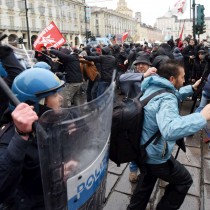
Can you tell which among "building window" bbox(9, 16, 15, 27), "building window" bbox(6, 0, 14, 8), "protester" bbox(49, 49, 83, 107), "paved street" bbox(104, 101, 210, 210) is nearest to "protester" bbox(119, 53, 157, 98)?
"paved street" bbox(104, 101, 210, 210)

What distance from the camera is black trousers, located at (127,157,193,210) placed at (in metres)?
2.16

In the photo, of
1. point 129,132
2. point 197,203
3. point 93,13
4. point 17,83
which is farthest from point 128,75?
point 93,13

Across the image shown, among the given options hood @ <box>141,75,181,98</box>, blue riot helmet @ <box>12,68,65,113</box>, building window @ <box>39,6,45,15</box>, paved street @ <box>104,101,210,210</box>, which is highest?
building window @ <box>39,6,45,15</box>

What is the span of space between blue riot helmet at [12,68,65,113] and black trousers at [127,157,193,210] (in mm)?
1090

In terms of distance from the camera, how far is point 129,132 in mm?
2041

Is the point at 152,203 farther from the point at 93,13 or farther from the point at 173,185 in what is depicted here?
the point at 93,13

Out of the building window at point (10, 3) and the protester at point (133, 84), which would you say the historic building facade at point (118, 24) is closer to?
the building window at point (10, 3)

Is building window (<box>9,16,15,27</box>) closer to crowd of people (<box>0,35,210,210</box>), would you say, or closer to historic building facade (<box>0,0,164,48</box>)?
historic building facade (<box>0,0,164,48</box>)

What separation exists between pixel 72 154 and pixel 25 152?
34 cm

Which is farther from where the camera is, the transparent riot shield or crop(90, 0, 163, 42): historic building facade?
crop(90, 0, 163, 42): historic building facade

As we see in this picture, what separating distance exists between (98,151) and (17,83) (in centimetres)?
71

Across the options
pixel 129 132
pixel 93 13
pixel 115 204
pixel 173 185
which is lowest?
pixel 115 204

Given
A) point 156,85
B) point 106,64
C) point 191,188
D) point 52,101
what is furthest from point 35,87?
point 106,64

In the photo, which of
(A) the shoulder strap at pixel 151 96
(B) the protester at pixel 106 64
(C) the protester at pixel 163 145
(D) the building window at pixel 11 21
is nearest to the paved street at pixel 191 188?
(C) the protester at pixel 163 145
